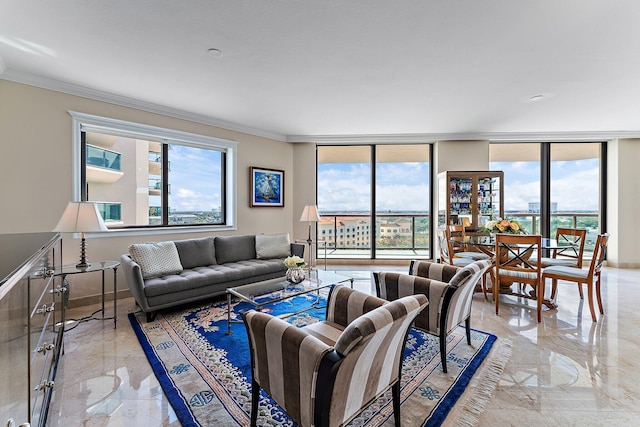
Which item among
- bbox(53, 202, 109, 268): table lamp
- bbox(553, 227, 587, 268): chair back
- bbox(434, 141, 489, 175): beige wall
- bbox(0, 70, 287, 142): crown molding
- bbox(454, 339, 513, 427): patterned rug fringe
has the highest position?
bbox(0, 70, 287, 142): crown molding

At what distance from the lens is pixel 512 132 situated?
16.5 ft

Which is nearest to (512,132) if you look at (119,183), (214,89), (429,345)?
(429,345)

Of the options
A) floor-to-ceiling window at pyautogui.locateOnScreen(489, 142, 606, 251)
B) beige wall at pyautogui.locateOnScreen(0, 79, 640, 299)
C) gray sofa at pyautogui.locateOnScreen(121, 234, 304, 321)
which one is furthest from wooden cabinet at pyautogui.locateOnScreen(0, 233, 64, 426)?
floor-to-ceiling window at pyautogui.locateOnScreen(489, 142, 606, 251)

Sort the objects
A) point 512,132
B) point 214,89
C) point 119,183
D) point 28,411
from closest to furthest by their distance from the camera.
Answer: point 28,411 < point 214,89 < point 119,183 < point 512,132

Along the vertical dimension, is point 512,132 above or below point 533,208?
above

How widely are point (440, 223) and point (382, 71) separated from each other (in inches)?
131

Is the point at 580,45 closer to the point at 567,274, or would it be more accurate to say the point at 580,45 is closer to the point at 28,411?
the point at 567,274

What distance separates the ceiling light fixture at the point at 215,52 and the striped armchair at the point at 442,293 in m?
2.37

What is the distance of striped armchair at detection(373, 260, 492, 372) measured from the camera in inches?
78.2

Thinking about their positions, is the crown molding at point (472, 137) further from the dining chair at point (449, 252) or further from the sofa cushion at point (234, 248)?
the sofa cushion at point (234, 248)

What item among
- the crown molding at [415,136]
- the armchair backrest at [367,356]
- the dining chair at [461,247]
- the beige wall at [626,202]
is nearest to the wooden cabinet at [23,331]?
the armchair backrest at [367,356]

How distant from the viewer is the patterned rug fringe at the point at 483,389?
1.57m

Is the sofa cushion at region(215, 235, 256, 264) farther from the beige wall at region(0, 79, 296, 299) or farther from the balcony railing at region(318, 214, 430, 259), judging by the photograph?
the balcony railing at region(318, 214, 430, 259)

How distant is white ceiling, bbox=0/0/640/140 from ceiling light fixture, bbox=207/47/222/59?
6 centimetres
